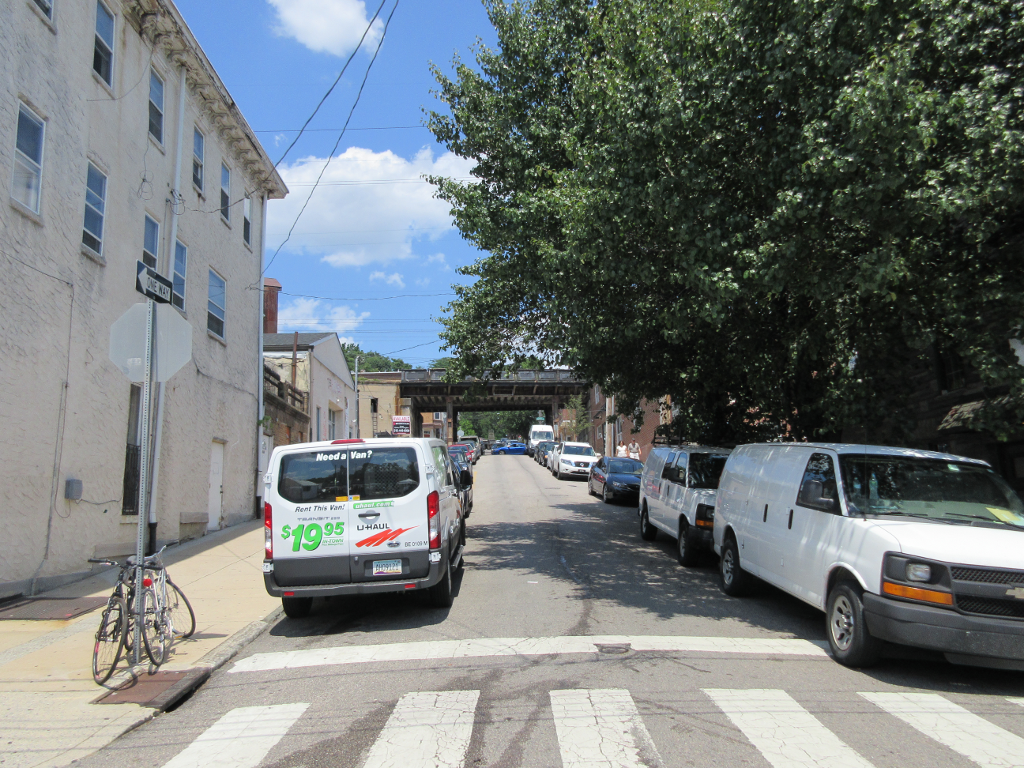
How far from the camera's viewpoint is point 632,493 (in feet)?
68.9

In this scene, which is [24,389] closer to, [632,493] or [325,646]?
[325,646]

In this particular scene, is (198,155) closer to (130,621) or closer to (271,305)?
(271,305)

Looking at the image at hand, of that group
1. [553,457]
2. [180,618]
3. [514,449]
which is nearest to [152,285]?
[180,618]

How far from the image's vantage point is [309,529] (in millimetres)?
7602

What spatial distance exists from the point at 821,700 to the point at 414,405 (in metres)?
57.7

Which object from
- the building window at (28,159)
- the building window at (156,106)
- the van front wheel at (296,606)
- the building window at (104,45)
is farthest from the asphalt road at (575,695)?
the building window at (156,106)

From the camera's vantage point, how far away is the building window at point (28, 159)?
30.2ft

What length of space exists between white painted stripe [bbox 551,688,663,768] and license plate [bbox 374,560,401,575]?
2.66 m

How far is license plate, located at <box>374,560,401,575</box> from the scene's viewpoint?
7.60 m

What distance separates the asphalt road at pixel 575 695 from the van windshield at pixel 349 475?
55.8 inches

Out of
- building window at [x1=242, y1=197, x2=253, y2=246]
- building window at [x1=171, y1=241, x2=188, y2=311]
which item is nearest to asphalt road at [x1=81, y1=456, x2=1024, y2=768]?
building window at [x1=171, y1=241, x2=188, y2=311]

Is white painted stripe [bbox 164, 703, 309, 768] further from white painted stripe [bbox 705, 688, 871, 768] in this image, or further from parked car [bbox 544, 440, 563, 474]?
parked car [bbox 544, 440, 563, 474]

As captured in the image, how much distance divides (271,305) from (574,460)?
13.6 m

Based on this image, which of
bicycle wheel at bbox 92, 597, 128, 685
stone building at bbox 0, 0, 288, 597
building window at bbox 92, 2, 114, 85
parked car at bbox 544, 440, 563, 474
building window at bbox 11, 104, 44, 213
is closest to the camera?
bicycle wheel at bbox 92, 597, 128, 685
